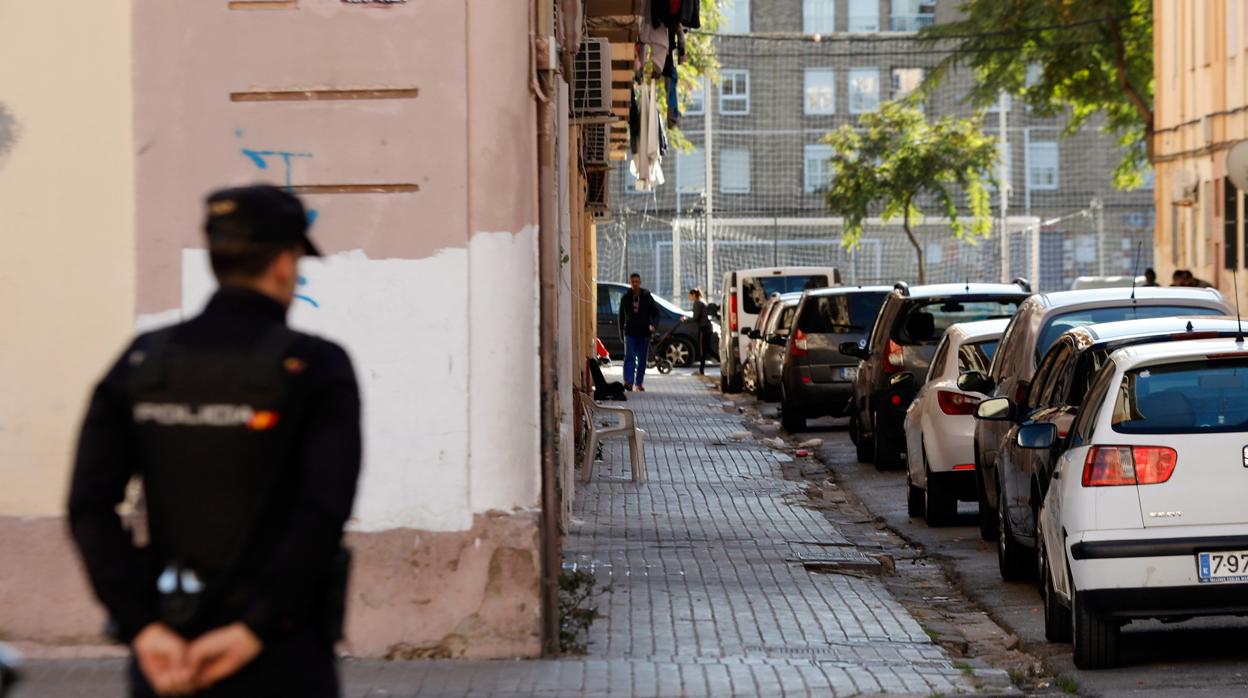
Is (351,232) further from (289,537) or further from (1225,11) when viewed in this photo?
(1225,11)

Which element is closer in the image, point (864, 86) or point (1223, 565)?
point (1223, 565)

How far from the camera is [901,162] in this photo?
5331 centimetres

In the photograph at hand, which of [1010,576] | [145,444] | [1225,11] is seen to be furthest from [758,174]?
[145,444]

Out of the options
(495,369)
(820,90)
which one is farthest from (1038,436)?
(820,90)

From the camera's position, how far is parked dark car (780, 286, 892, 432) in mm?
23500

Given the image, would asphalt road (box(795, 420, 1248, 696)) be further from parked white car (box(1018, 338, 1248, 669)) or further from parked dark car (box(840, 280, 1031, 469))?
parked dark car (box(840, 280, 1031, 469))

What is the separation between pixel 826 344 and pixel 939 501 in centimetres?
945

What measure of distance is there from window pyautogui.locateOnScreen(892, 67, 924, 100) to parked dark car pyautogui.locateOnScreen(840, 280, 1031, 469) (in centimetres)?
5080

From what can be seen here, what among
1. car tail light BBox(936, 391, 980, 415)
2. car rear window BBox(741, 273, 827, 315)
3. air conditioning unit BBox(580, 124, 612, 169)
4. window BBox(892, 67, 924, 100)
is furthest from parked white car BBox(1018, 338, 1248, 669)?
window BBox(892, 67, 924, 100)

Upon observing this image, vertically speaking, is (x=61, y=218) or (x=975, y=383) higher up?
(x=61, y=218)

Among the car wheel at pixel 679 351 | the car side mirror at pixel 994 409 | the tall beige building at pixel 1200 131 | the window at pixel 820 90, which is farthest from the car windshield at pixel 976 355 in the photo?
the window at pixel 820 90

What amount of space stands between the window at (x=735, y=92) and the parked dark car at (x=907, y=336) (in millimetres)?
50244

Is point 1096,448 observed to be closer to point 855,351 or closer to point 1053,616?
point 1053,616

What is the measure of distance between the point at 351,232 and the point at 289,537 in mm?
4718
